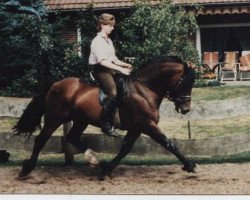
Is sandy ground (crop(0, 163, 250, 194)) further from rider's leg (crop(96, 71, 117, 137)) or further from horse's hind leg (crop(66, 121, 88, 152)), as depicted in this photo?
rider's leg (crop(96, 71, 117, 137))

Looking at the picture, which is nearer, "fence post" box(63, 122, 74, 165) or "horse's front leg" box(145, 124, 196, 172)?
"horse's front leg" box(145, 124, 196, 172)

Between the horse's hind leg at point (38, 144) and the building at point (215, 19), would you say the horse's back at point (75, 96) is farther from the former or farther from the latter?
the building at point (215, 19)

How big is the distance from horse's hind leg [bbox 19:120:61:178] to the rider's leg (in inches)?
31.8

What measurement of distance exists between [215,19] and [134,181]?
45.6 ft

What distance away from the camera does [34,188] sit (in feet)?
25.0

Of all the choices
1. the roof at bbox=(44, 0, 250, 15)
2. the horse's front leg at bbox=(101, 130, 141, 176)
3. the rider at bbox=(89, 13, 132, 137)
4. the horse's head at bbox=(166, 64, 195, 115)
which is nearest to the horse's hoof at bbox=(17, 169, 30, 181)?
the horse's front leg at bbox=(101, 130, 141, 176)

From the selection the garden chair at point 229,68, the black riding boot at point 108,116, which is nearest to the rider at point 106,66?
the black riding boot at point 108,116

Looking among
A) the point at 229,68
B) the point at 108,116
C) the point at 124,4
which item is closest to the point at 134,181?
the point at 108,116

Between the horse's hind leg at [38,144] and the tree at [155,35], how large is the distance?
25.3ft

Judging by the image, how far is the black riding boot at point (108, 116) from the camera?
776 cm

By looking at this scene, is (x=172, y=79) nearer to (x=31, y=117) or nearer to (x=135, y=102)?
(x=135, y=102)

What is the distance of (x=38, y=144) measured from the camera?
27.1 feet

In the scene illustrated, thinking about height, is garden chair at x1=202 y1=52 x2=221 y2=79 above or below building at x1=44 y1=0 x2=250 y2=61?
below

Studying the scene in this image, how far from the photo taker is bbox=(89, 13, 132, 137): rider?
25.2ft
